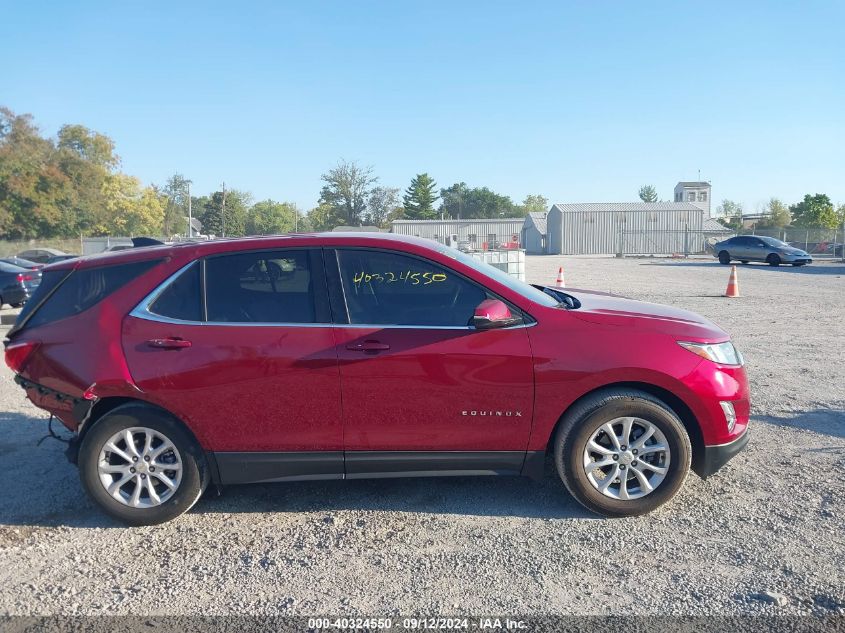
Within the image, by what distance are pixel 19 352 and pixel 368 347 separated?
7.52 ft

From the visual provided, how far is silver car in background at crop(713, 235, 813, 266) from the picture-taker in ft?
105

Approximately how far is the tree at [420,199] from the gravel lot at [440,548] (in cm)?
9767

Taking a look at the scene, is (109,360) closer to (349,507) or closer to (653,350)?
(349,507)

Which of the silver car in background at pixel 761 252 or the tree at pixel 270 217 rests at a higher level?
the tree at pixel 270 217

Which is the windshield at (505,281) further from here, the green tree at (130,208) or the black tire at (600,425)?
the green tree at (130,208)

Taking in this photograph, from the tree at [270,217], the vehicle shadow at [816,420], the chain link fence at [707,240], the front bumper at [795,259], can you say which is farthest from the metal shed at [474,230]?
the vehicle shadow at [816,420]

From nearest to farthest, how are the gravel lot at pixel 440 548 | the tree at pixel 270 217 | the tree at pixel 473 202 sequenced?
the gravel lot at pixel 440 548, the tree at pixel 270 217, the tree at pixel 473 202

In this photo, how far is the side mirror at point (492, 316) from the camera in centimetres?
373

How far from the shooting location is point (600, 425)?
3.83m

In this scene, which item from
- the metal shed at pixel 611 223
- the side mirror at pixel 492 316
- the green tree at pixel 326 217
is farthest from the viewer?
the green tree at pixel 326 217

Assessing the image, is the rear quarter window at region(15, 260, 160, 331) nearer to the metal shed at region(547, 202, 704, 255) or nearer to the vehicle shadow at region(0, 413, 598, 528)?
the vehicle shadow at region(0, 413, 598, 528)

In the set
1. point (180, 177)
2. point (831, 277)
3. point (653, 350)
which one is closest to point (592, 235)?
point (831, 277)

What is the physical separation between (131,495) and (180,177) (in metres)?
112

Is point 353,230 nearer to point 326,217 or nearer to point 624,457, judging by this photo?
point 624,457
